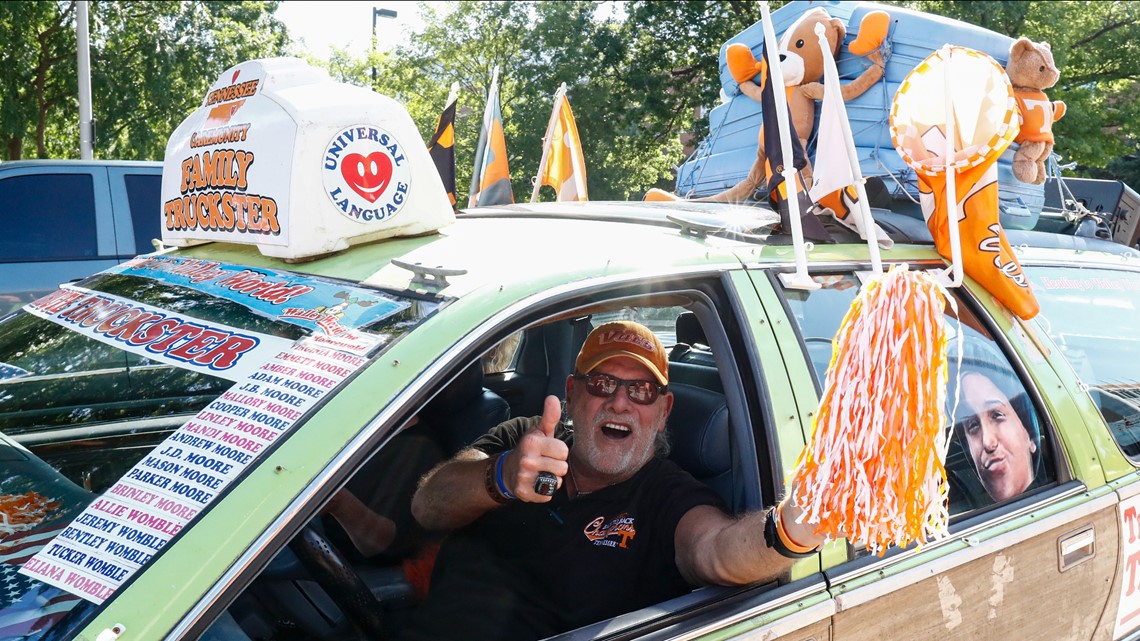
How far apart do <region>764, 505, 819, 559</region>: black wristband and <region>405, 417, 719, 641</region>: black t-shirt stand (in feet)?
1.20

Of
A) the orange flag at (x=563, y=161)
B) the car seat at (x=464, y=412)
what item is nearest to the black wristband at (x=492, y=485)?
the car seat at (x=464, y=412)

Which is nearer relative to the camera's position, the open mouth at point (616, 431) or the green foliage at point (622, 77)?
the open mouth at point (616, 431)

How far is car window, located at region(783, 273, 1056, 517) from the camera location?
2.20 meters

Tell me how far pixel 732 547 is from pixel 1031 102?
7.17 feet

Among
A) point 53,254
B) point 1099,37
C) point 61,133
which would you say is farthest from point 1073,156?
point 61,133

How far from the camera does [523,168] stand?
15.7 m

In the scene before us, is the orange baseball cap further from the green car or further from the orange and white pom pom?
the orange and white pom pom

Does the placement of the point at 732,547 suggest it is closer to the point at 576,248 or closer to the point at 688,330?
the point at 576,248

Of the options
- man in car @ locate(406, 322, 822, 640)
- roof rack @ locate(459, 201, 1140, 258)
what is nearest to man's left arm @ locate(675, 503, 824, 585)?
man in car @ locate(406, 322, 822, 640)

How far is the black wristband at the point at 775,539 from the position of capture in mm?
1646

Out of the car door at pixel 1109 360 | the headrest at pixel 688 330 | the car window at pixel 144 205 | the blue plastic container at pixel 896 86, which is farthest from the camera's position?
the car window at pixel 144 205

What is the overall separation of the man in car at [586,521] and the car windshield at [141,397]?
Result: 1.66ft

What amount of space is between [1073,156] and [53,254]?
50.0ft

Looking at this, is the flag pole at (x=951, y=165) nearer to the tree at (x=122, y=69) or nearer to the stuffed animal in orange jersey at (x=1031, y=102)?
the stuffed animal in orange jersey at (x=1031, y=102)
